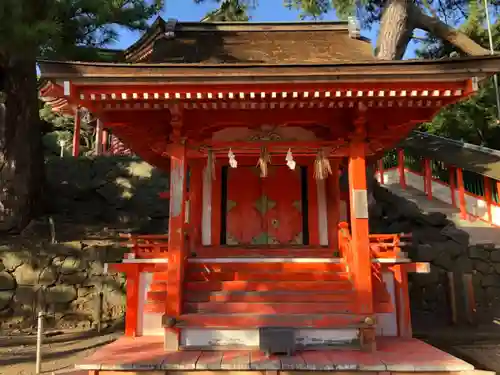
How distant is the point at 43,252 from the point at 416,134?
19317 millimetres

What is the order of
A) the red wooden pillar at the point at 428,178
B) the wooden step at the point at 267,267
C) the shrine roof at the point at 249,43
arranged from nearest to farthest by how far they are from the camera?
the wooden step at the point at 267,267
the shrine roof at the point at 249,43
the red wooden pillar at the point at 428,178

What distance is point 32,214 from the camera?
12.9 m

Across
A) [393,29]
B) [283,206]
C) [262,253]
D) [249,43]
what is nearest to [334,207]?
[283,206]

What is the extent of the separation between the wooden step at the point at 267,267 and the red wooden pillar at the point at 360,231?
0.92m

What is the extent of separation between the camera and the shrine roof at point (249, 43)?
30.1ft

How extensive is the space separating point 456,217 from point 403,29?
28.1 feet

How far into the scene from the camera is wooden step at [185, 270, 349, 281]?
7.63 metres

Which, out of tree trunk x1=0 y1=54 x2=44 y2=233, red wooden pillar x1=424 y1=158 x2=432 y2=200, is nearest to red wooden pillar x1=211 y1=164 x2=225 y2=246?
tree trunk x1=0 y1=54 x2=44 y2=233

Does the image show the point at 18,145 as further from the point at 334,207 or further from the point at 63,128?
the point at 63,128

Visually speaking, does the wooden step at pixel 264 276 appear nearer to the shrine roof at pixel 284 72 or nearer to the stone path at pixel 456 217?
the shrine roof at pixel 284 72

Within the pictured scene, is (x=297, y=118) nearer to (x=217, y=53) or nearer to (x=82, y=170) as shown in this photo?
(x=217, y=53)

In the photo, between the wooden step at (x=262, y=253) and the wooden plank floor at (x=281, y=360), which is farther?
the wooden step at (x=262, y=253)

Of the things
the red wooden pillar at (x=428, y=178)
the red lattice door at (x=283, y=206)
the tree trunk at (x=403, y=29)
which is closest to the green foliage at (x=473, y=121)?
the red wooden pillar at (x=428, y=178)

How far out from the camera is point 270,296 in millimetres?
7121
